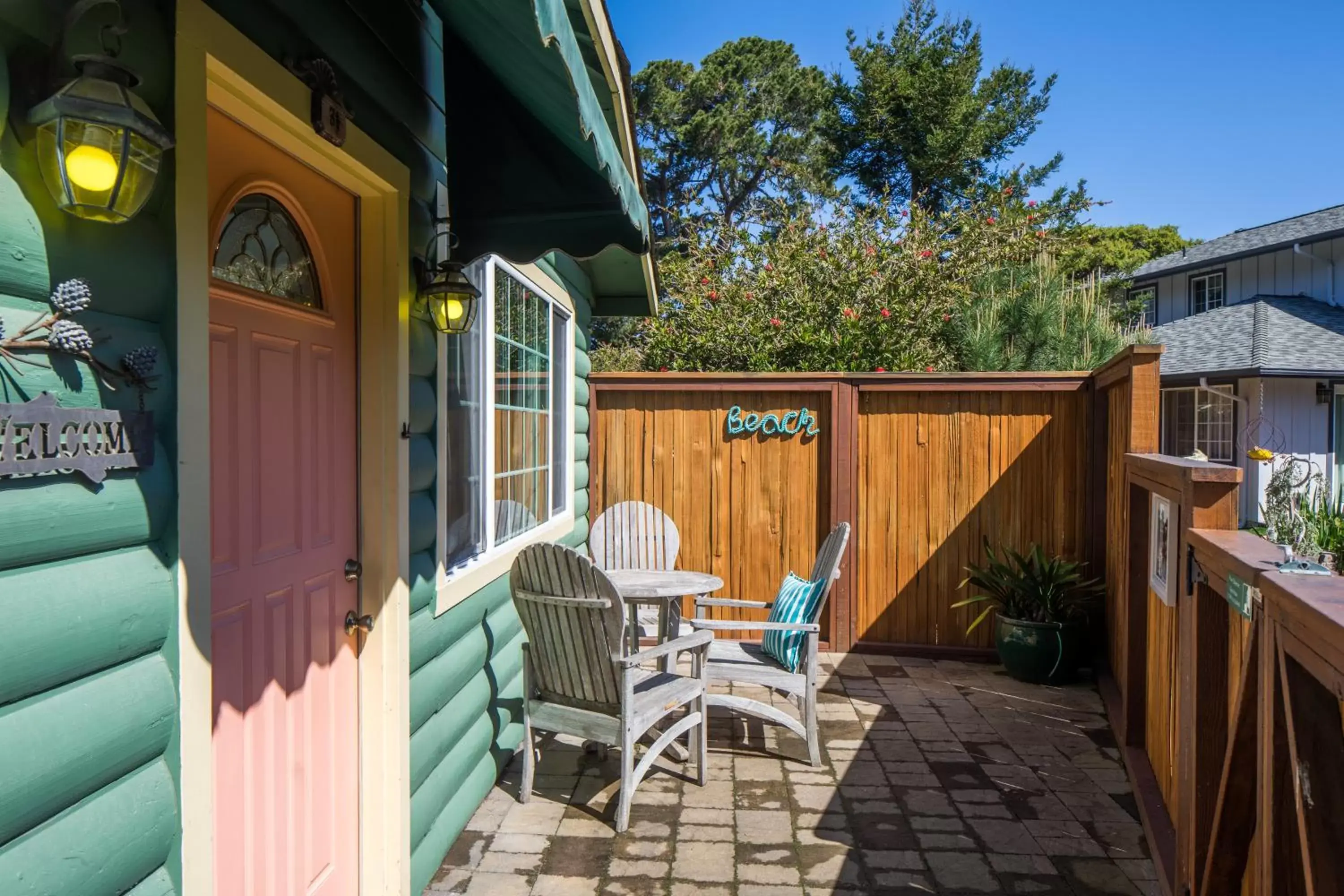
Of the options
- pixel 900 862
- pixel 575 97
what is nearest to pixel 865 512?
pixel 900 862

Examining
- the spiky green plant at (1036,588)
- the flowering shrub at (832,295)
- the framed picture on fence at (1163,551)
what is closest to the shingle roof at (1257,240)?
the flowering shrub at (832,295)

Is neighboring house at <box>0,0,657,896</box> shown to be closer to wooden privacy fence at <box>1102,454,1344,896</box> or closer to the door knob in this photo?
the door knob

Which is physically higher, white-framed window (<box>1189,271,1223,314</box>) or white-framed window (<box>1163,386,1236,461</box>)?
white-framed window (<box>1189,271,1223,314</box>)

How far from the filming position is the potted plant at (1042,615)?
4.76 metres

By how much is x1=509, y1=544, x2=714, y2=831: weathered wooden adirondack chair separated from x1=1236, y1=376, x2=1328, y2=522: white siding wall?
11203 mm

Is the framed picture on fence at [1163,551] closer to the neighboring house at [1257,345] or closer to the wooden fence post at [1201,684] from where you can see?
the wooden fence post at [1201,684]

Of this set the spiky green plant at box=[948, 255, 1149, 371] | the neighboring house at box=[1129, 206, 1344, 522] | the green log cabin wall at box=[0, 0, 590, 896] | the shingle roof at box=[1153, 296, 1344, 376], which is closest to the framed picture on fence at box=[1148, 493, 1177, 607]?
the green log cabin wall at box=[0, 0, 590, 896]

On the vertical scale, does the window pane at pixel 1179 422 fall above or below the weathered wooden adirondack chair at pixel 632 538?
above

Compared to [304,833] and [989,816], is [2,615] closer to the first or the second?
[304,833]

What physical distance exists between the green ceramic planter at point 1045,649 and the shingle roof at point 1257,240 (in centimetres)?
1183

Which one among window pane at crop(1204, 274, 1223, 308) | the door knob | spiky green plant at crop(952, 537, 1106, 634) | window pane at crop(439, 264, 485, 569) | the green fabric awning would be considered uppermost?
window pane at crop(1204, 274, 1223, 308)

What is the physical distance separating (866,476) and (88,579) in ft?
Result: 15.6

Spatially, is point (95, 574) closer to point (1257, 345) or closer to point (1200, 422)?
point (1257, 345)

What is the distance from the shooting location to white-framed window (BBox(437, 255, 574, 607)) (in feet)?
9.44
